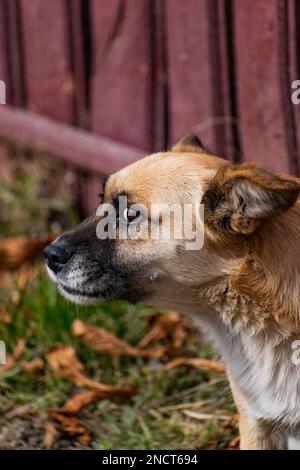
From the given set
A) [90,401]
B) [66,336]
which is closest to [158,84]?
[66,336]

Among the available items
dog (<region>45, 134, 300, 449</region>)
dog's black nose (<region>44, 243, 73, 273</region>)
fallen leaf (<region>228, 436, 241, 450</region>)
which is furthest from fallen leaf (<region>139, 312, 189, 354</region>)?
dog's black nose (<region>44, 243, 73, 273</region>)

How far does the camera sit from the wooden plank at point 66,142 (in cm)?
547

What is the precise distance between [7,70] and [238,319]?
11.5ft

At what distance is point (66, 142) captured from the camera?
592 cm

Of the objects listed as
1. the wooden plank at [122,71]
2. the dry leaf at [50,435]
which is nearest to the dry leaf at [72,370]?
the dry leaf at [50,435]

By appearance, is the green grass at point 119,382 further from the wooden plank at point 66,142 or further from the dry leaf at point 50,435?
the wooden plank at point 66,142

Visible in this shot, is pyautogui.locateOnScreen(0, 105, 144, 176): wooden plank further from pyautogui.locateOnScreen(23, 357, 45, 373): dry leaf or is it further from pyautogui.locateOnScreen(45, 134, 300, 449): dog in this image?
pyautogui.locateOnScreen(45, 134, 300, 449): dog

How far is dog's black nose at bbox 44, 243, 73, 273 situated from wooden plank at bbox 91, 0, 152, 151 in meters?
1.88

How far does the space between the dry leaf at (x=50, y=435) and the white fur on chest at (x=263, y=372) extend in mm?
848

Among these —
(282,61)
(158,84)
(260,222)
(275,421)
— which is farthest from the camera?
(158,84)

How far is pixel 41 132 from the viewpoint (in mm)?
6125

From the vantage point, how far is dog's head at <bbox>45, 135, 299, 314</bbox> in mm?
3387

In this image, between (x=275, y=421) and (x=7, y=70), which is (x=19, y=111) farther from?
(x=275, y=421)

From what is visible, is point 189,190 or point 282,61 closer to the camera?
point 189,190
